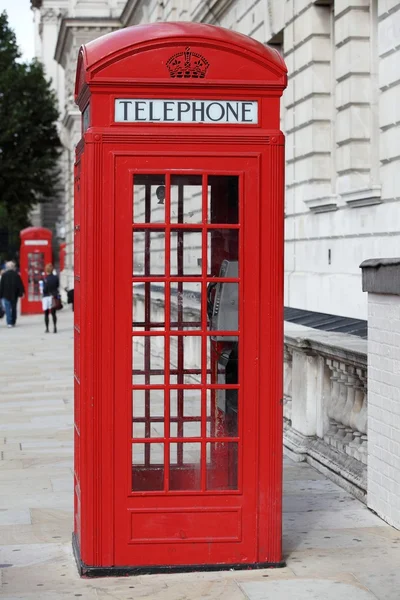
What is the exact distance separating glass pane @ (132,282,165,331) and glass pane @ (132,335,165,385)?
0.21 feet

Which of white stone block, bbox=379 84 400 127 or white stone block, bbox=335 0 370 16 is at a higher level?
white stone block, bbox=335 0 370 16

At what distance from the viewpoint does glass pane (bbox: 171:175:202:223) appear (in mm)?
5566

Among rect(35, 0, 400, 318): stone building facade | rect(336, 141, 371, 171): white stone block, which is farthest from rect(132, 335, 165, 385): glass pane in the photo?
rect(336, 141, 371, 171): white stone block

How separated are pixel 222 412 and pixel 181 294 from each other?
591 mm

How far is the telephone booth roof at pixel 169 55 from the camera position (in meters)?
5.52

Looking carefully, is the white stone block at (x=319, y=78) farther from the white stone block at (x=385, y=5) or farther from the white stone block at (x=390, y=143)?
the white stone block at (x=390, y=143)

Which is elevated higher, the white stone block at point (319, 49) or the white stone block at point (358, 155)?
the white stone block at point (319, 49)

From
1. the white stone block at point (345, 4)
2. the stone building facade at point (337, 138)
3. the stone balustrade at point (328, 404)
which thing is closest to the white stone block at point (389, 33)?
the stone building facade at point (337, 138)

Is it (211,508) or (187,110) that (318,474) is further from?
(187,110)

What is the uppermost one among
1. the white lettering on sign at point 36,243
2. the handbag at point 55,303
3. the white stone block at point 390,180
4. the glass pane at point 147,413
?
the white stone block at point 390,180

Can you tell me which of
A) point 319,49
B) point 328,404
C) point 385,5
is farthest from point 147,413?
point 319,49

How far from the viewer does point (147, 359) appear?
19.0 ft

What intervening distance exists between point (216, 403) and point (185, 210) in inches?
36.2

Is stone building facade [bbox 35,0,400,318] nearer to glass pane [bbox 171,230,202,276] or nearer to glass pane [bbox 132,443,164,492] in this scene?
glass pane [bbox 171,230,202,276]
